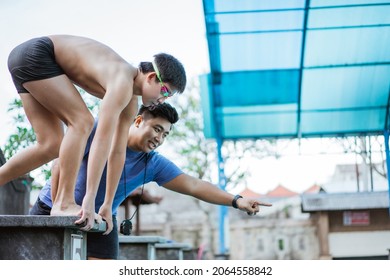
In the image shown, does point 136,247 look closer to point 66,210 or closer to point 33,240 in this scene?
point 66,210

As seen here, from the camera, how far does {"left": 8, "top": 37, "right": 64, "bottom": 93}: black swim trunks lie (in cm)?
170

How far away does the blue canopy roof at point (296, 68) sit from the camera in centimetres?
587

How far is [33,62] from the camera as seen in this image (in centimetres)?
171

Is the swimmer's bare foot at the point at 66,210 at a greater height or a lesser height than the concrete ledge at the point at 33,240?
greater

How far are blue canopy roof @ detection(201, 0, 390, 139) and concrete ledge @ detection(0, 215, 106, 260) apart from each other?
4525 millimetres

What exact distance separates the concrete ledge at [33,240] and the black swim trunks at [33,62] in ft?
1.37

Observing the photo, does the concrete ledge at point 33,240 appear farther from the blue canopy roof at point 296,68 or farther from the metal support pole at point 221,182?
the metal support pole at point 221,182

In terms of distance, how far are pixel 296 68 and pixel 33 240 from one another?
510 centimetres

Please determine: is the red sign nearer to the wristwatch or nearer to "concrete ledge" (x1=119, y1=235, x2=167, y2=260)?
"concrete ledge" (x1=119, y1=235, x2=167, y2=260)

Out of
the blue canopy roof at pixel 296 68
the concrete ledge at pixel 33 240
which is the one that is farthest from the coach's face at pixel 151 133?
the blue canopy roof at pixel 296 68

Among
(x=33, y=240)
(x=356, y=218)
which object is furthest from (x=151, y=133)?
(x=356, y=218)

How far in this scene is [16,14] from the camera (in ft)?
11.7

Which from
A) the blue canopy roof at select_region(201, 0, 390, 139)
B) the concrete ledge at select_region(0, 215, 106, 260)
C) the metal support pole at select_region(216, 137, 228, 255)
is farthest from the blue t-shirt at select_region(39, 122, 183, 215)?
the metal support pole at select_region(216, 137, 228, 255)
